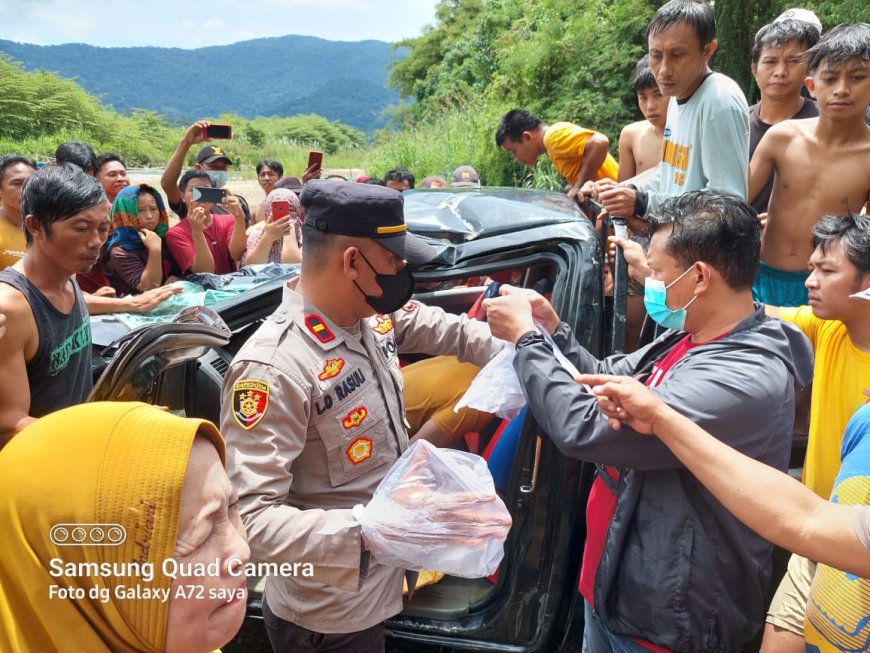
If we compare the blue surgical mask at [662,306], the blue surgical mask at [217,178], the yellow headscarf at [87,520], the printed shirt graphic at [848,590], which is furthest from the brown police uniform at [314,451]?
the blue surgical mask at [217,178]

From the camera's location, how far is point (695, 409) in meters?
1.46

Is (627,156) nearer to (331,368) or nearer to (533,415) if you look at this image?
(533,415)

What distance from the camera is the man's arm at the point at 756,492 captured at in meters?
1.18

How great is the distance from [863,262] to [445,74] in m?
25.0

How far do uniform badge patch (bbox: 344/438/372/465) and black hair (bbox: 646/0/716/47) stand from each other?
209 cm

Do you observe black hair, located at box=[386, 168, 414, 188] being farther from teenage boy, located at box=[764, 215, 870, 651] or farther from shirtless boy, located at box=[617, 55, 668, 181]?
teenage boy, located at box=[764, 215, 870, 651]

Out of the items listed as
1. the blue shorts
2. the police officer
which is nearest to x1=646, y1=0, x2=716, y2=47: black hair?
the blue shorts

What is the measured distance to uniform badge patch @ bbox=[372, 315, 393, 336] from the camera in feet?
6.77

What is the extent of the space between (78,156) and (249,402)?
5028 millimetres

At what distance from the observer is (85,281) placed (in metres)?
3.88

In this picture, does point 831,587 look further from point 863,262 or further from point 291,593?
point 291,593

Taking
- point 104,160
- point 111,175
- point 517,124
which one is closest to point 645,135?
point 517,124

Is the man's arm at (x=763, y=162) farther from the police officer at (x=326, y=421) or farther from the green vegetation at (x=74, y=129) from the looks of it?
the green vegetation at (x=74, y=129)

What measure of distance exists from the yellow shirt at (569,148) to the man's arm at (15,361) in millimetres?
2955
